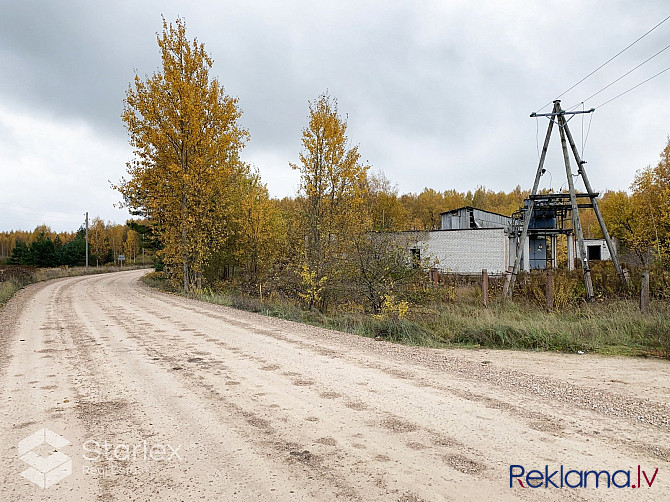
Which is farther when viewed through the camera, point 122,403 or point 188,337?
point 188,337

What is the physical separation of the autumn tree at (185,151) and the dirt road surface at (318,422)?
13366mm

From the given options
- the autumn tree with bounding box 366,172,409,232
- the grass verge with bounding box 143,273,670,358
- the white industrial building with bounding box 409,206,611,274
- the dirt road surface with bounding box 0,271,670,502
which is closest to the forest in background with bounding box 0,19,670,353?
the grass verge with bounding box 143,273,670,358

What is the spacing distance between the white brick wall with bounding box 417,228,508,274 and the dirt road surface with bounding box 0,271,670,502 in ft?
78.1

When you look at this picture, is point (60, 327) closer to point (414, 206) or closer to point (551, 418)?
point (551, 418)

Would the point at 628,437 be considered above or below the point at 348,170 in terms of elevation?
below

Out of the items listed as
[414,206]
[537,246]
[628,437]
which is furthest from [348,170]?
[414,206]

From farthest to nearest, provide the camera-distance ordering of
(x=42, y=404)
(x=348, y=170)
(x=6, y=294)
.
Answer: (x=6, y=294)
(x=348, y=170)
(x=42, y=404)

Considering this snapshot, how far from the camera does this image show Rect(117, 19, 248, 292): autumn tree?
20609mm

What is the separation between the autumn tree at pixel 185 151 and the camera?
67.6 feet

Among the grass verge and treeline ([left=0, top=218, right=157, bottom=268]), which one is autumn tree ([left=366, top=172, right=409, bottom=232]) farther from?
the grass verge

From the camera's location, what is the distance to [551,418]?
470 cm

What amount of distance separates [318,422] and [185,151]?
1932 cm

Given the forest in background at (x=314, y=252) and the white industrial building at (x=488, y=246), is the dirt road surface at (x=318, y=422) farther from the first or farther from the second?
the white industrial building at (x=488, y=246)

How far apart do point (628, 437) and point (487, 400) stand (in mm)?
1445
